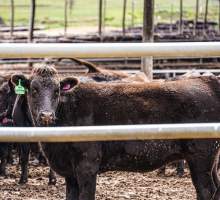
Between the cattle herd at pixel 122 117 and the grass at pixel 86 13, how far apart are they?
3119cm

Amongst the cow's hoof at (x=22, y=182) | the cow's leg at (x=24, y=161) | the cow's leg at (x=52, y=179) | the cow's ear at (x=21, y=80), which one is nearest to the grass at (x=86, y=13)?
the cow's leg at (x=24, y=161)

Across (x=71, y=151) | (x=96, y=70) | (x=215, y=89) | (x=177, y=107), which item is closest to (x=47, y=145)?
(x=71, y=151)

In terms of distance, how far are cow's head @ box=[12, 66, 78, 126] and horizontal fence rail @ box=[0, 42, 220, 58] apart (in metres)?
3.02

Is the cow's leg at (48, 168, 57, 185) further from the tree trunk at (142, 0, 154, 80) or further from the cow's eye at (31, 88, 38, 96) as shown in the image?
the tree trunk at (142, 0, 154, 80)

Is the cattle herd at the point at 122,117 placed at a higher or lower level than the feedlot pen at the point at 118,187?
higher

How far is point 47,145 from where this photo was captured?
6.49 meters

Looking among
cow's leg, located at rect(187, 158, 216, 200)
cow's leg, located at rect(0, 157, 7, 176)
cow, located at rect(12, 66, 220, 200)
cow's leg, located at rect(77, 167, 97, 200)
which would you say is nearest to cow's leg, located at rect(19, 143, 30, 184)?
cow's leg, located at rect(0, 157, 7, 176)

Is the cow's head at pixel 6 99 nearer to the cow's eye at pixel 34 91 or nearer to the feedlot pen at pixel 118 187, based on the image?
the feedlot pen at pixel 118 187

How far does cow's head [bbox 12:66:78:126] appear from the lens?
6398 mm

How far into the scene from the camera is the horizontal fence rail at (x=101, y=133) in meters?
3.19

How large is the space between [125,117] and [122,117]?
0.03 meters

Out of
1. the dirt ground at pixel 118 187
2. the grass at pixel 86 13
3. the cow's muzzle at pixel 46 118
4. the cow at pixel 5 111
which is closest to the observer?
the cow's muzzle at pixel 46 118

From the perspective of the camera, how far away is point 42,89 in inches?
260

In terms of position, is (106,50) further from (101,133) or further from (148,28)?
(148,28)
